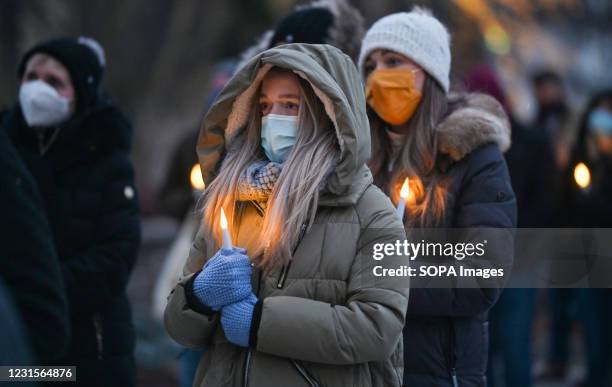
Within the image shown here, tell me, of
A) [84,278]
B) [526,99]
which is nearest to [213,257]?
[84,278]

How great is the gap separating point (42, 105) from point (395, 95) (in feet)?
4.94

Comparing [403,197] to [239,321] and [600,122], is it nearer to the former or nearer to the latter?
[239,321]

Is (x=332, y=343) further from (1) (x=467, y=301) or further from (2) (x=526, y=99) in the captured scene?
(2) (x=526, y=99)

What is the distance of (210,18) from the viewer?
42.3ft

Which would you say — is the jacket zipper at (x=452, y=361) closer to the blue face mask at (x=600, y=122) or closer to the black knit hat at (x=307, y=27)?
the black knit hat at (x=307, y=27)

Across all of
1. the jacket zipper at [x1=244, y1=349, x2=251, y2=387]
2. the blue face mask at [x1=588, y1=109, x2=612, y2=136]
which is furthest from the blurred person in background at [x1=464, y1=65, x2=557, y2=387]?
the jacket zipper at [x1=244, y1=349, x2=251, y2=387]

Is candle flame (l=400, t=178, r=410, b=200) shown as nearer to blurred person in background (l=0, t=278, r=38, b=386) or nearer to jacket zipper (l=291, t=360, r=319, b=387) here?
jacket zipper (l=291, t=360, r=319, b=387)

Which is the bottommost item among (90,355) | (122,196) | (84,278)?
(90,355)

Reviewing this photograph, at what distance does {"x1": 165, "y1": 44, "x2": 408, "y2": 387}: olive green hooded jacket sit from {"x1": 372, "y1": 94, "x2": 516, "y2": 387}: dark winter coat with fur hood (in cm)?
60

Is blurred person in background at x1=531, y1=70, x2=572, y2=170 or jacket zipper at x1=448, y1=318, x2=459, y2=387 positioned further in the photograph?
blurred person in background at x1=531, y1=70, x2=572, y2=170

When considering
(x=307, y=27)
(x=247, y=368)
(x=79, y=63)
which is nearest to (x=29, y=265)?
(x=247, y=368)

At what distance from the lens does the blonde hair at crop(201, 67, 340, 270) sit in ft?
10.9

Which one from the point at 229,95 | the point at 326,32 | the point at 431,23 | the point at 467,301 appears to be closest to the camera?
the point at 229,95

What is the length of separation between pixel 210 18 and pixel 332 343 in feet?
32.9
